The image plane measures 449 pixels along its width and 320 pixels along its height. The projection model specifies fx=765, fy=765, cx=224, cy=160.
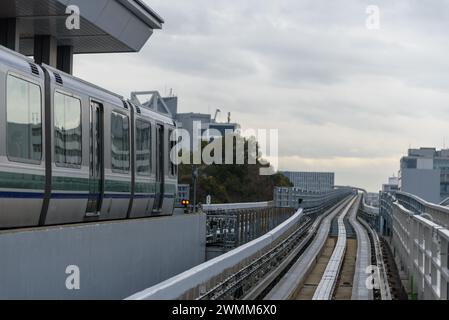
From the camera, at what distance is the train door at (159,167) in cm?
1994

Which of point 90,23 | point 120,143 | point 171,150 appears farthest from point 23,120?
point 171,150

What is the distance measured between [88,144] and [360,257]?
12120 mm

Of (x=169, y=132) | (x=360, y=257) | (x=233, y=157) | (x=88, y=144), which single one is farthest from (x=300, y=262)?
(x=233, y=157)

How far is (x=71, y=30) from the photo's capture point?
69.7 feet

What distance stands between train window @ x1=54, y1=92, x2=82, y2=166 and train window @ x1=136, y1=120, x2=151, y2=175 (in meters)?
4.14

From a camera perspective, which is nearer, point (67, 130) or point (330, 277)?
point (67, 130)

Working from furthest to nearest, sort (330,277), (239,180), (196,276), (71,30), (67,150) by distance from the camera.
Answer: (239,180) → (71,30) → (330,277) → (67,150) → (196,276)

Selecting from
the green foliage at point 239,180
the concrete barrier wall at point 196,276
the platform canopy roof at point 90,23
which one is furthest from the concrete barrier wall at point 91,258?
the green foliage at point 239,180

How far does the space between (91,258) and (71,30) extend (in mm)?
10973

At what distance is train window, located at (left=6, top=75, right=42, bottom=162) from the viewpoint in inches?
430

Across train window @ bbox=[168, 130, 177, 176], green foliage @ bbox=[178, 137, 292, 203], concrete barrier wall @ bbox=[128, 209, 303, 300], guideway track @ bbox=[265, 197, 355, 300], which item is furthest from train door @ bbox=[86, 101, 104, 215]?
green foliage @ bbox=[178, 137, 292, 203]

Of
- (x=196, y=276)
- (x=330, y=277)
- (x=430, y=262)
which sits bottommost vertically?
(x=330, y=277)

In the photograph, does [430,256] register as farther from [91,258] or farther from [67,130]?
[67,130]

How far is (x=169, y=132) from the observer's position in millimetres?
21125
